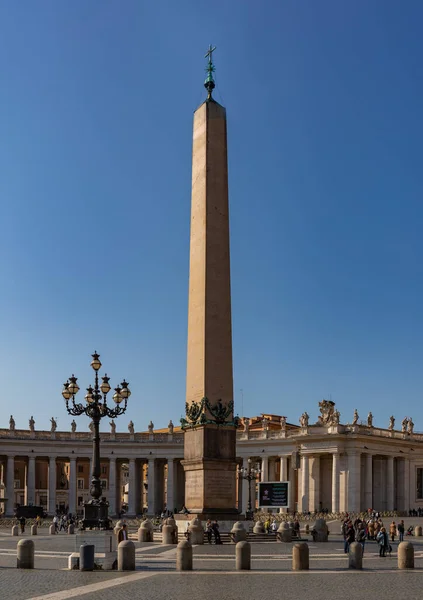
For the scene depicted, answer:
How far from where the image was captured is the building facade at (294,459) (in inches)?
2995

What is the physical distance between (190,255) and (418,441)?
55139 millimetres

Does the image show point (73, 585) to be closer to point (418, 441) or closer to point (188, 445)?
point (188, 445)

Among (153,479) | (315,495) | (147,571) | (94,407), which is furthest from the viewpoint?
(153,479)

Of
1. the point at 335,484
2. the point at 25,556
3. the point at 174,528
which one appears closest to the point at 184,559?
the point at 25,556

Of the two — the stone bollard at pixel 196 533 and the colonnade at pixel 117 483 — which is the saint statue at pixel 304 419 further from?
the stone bollard at pixel 196 533

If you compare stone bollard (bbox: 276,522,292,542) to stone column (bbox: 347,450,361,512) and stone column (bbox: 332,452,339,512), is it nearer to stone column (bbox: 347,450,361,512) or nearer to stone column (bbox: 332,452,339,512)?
stone column (bbox: 347,450,361,512)

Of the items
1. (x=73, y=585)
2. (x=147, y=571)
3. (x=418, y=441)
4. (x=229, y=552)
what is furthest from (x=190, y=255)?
(x=418, y=441)

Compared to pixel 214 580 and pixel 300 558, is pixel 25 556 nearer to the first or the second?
pixel 214 580

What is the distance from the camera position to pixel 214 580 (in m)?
18.8

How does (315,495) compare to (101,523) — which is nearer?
(101,523)

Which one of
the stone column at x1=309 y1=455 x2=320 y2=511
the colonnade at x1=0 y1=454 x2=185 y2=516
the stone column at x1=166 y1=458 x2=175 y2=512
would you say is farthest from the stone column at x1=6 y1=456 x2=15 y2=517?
the stone column at x1=309 y1=455 x2=320 y2=511

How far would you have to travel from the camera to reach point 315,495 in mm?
77812

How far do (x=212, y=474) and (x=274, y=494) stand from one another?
28.9 feet

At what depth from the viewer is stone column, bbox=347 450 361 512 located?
74.0m
